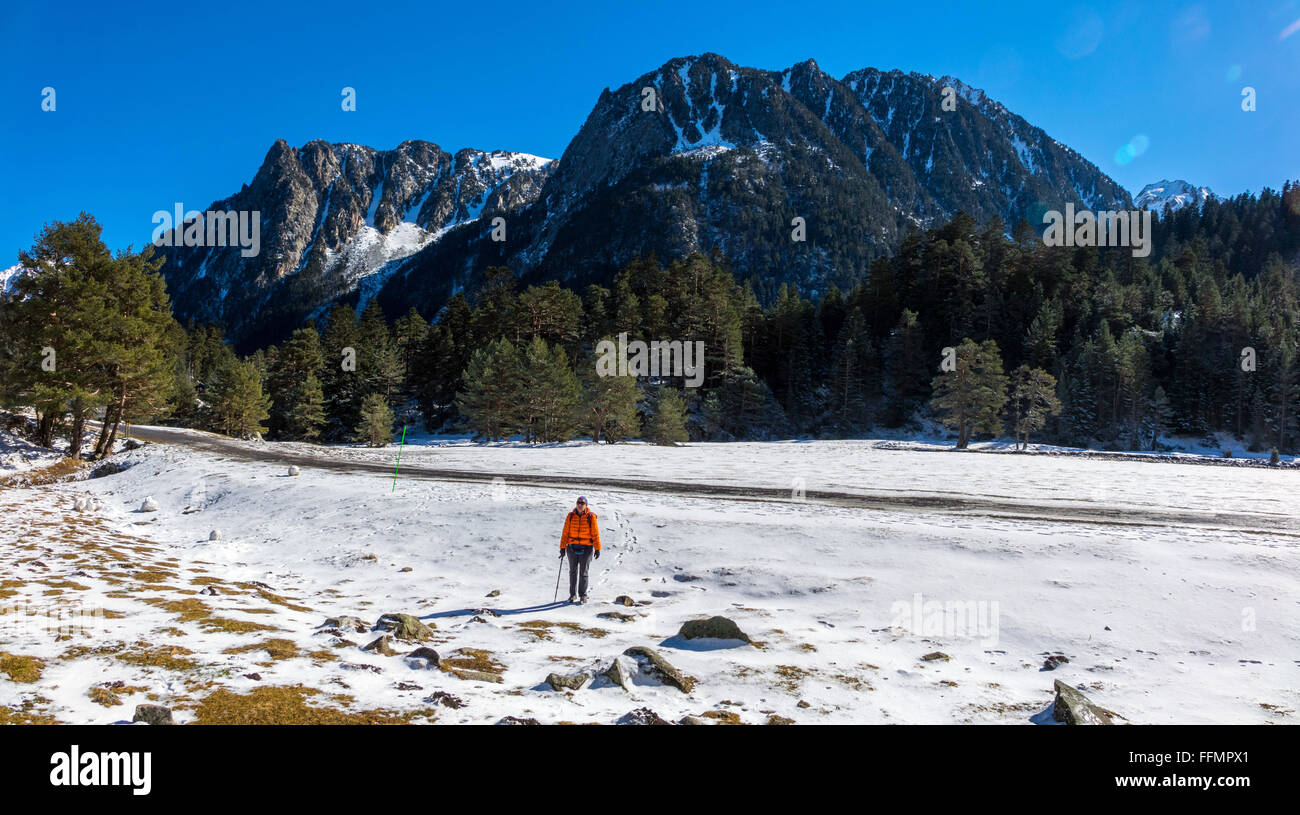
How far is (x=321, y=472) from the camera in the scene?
25875 mm

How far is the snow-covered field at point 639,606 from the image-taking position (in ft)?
21.1

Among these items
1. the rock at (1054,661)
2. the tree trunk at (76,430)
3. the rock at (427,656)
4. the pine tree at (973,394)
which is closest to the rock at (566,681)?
the rock at (427,656)

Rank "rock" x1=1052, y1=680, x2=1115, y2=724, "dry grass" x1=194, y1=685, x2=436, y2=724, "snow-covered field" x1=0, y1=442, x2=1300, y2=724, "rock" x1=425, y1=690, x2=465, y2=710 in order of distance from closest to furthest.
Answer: "dry grass" x1=194, y1=685, x2=436, y2=724 < "rock" x1=425, y1=690, x2=465, y2=710 < "rock" x1=1052, y1=680, x2=1115, y2=724 < "snow-covered field" x1=0, y1=442, x2=1300, y2=724

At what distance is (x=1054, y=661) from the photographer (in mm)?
8711

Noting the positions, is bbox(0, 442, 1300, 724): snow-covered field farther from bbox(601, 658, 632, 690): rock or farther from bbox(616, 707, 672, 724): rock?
bbox(616, 707, 672, 724): rock

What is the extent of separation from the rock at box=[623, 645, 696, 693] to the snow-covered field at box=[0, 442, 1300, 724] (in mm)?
124

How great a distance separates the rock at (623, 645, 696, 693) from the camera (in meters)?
7.20

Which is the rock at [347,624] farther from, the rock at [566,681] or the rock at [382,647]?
the rock at [566,681]

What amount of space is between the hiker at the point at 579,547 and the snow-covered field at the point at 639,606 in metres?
0.65

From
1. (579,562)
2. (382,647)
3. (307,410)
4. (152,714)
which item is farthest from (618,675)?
(307,410)

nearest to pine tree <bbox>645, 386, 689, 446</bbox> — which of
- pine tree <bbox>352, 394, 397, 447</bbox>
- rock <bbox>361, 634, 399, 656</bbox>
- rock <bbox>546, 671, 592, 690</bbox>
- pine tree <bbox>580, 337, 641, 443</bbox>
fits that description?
pine tree <bbox>580, 337, 641, 443</bbox>
